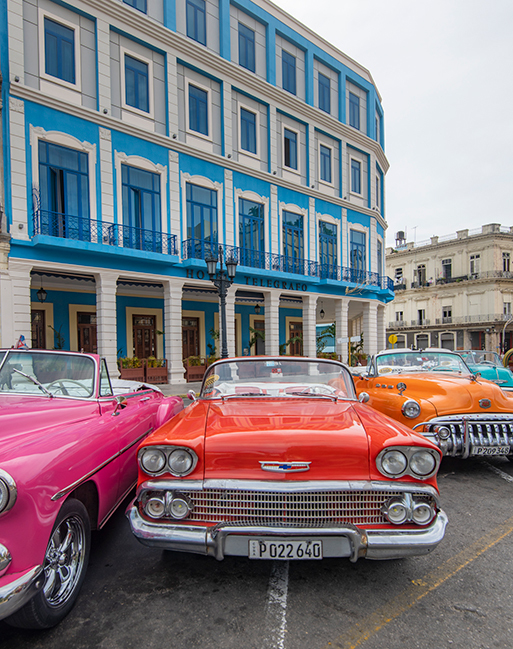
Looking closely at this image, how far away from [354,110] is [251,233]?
12.1 meters

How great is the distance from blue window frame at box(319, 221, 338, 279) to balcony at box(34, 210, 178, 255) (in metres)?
9.35

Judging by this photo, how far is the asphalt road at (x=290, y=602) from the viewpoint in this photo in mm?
2096

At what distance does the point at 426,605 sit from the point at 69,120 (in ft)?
52.4

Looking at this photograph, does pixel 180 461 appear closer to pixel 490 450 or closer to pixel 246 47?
pixel 490 450

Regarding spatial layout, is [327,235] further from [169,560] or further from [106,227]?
[169,560]

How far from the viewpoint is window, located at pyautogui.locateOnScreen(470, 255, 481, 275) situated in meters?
45.9

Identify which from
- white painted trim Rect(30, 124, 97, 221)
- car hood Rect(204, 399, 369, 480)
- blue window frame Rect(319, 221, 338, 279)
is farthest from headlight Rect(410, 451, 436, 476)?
blue window frame Rect(319, 221, 338, 279)

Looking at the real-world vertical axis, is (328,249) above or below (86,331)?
above

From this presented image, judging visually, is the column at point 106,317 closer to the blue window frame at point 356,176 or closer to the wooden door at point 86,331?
the wooden door at point 86,331

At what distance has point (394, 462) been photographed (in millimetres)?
2408

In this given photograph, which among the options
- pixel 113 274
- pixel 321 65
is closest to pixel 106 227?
pixel 113 274

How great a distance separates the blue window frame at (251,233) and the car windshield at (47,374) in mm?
14956

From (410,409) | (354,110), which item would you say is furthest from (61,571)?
(354,110)

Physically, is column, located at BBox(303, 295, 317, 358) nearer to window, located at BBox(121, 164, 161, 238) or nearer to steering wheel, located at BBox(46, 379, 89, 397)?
window, located at BBox(121, 164, 161, 238)
